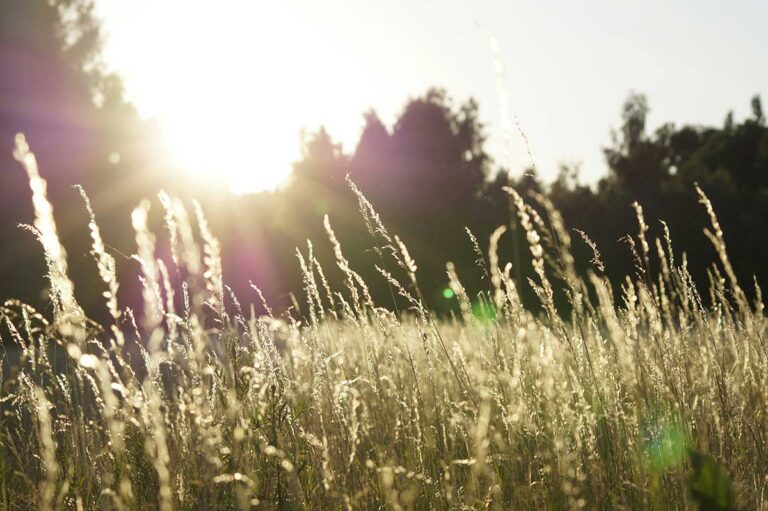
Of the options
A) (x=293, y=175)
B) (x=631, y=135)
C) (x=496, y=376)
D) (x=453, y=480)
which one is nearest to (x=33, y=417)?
(x=453, y=480)

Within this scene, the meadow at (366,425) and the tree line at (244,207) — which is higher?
the tree line at (244,207)

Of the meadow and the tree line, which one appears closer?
the meadow

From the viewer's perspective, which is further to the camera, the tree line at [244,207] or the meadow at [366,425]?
the tree line at [244,207]

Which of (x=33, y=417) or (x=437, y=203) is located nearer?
(x=33, y=417)

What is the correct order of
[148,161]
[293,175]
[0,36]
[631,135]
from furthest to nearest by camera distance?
1. [631,135]
2. [293,175]
3. [148,161]
4. [0,36]

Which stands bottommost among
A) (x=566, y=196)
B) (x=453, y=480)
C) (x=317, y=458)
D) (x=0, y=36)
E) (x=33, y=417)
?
(x=453, y=480)

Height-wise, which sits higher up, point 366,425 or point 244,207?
point 244,207

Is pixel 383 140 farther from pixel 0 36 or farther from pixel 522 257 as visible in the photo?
pixel 0 36

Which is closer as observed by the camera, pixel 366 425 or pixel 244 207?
pixel 366 425

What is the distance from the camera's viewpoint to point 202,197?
17.8m

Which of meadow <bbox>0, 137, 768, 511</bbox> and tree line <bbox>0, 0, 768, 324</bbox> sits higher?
tree line <bbox>0, 0, 768, 324</bbox>

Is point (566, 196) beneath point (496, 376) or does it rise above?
above

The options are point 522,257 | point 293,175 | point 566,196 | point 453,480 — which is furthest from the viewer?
point 293,175

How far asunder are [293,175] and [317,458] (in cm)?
2412
